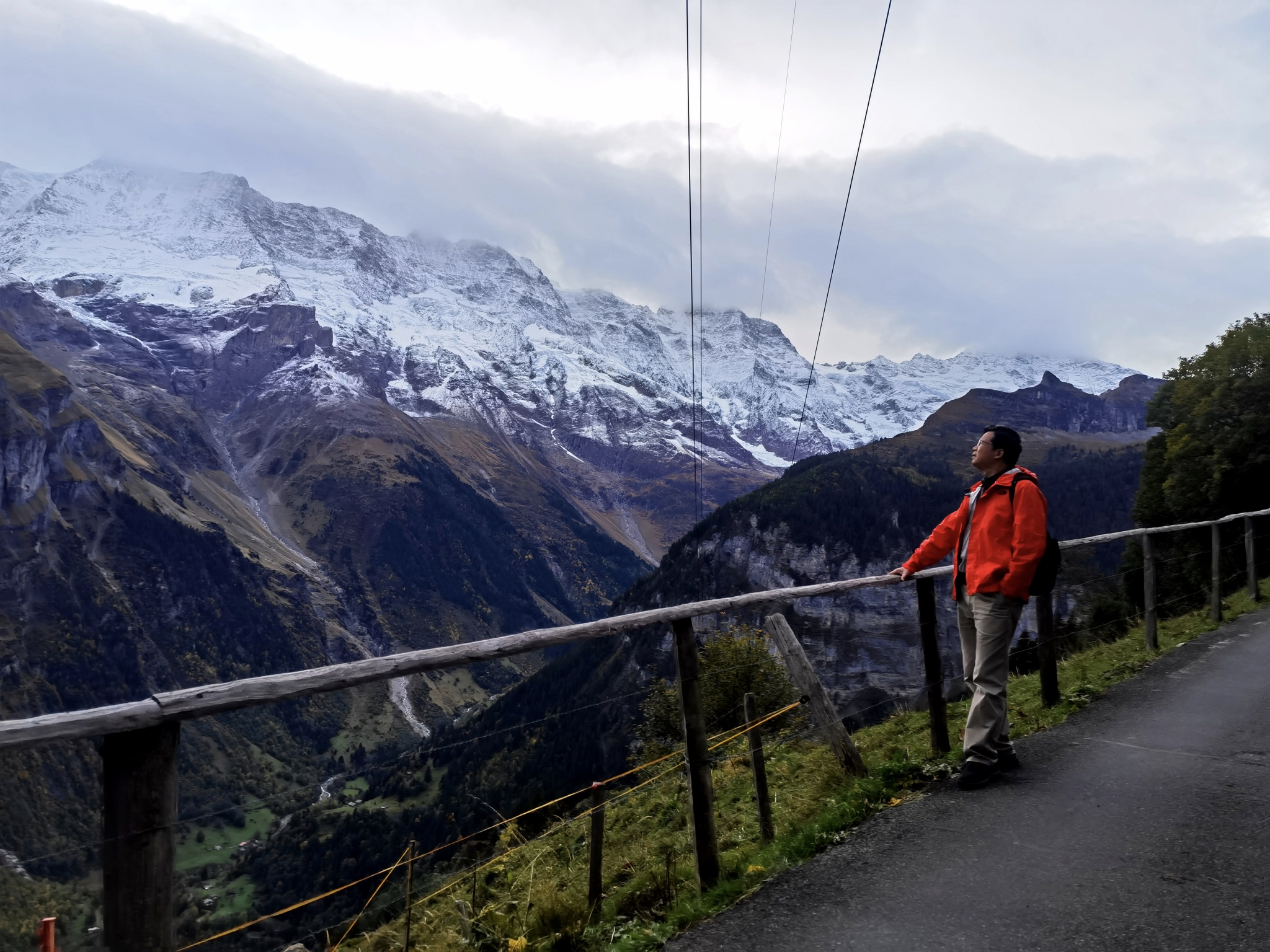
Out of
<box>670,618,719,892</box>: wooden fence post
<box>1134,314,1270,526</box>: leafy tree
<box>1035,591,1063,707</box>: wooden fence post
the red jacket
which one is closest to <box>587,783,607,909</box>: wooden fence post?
<box>670,618,719,892</box>: wooden fence post

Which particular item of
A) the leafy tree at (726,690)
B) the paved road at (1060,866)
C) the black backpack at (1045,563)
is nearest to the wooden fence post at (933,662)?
the paved road at (1060,866)

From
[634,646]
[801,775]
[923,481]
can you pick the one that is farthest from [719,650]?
[923,481]

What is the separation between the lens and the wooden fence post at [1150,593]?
10.6 metres

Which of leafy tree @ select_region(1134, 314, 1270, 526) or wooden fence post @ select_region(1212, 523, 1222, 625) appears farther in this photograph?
leafy tree @ select_region(1134, 314, 1270, 526)

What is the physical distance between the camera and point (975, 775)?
243 inches

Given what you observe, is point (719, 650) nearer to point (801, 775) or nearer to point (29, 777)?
point (801, 775)

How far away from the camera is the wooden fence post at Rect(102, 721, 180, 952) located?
3096 millimetres

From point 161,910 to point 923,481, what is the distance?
18794cm

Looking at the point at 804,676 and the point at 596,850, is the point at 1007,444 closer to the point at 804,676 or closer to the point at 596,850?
the point at 804,676

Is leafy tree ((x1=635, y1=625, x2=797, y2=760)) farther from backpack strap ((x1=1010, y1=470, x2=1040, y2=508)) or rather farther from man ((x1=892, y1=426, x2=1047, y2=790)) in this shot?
backpack strap ((x1=1010, y1=470, x2=1040, y2=508))

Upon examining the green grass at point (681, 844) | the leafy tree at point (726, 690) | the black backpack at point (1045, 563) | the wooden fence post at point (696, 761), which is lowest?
the leafy tree at point (726, 690)

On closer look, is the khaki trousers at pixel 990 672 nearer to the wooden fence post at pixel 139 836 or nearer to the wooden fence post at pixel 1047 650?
the wooden fence post at pixel 1047 650

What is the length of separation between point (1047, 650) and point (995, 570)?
2.87 m

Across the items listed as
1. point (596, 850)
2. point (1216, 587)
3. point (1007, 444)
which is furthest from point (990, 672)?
point (1216, 587)
